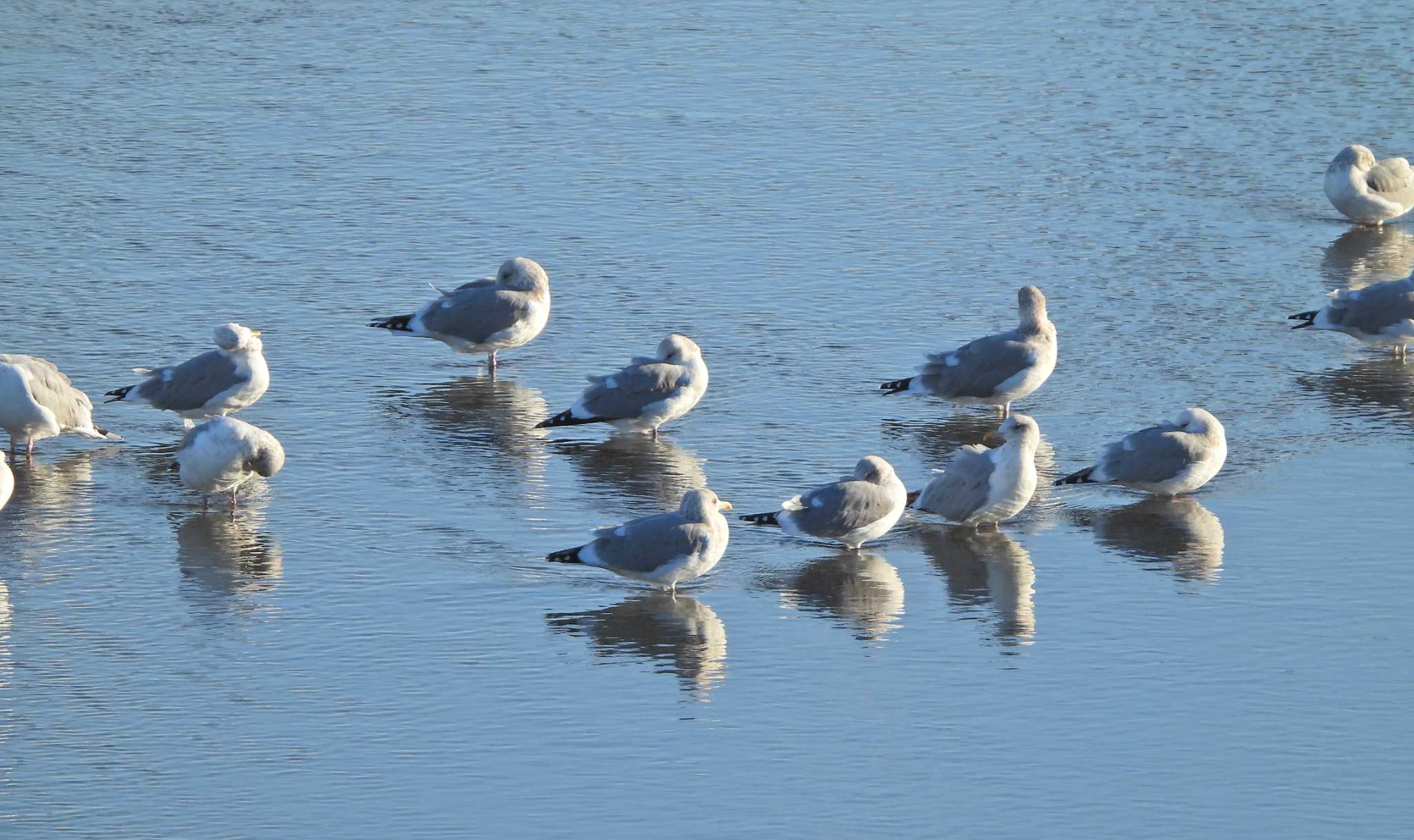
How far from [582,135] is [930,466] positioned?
26.7ft

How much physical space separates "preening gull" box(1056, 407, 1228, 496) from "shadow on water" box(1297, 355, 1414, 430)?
195cm

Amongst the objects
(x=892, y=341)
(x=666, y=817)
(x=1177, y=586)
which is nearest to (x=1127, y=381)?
(x=892, y=341)

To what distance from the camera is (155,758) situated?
8.88 metres

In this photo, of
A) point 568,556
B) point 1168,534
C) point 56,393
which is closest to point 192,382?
point 56,393

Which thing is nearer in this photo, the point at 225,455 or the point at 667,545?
the point at 667,545

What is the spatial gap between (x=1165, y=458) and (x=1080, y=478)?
0.47 metres

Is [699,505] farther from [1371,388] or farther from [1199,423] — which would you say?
[1371,388]

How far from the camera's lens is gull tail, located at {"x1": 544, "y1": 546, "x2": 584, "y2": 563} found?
1077cm

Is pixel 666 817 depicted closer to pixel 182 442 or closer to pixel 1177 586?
pixel 1177 586

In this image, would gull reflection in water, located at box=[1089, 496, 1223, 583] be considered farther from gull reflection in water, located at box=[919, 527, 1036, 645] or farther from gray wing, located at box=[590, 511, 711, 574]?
gray wing, located at box=[590, 511, 711, 574]

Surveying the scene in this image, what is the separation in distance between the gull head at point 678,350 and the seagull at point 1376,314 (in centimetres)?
451

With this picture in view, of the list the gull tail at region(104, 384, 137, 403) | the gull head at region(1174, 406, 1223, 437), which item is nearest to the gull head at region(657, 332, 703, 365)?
the gull head at region(1174, 406, 1223, 437)

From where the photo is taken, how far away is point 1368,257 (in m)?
17.5

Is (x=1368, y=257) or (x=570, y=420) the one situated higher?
(x=1368, y=257)
